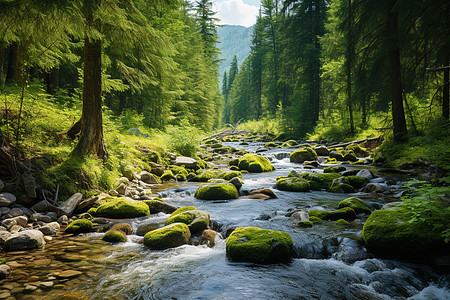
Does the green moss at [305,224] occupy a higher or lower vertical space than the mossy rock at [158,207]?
lower

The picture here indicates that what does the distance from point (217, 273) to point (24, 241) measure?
2994 mm

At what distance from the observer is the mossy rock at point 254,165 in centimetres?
1271

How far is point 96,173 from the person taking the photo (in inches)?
266

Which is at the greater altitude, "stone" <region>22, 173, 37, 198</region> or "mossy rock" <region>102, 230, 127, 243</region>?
"stone" <region>22, 173, 37, 198</region>

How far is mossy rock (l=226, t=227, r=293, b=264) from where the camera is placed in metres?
3.99

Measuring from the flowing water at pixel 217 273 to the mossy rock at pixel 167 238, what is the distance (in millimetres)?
129

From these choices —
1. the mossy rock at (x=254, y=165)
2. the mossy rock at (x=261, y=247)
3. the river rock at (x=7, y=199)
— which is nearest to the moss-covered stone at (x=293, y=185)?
the mossy rock at (x=254, y=165)

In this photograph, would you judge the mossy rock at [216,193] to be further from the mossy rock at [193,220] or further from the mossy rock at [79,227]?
the mossy rock at [79,227]

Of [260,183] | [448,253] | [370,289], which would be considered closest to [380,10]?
[260,183]

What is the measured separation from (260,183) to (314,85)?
55.8 ft

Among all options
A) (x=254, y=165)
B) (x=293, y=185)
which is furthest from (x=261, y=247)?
(x=254, y=165)

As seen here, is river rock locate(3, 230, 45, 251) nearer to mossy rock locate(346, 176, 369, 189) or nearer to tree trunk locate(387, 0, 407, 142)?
mossy rock locate(346, 176, 369, 189)

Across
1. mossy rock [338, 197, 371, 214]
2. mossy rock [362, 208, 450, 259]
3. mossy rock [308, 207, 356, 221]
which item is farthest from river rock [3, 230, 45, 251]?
mossy rock [338, 197, 371, 214]

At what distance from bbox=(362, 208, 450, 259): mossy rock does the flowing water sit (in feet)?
0.60
